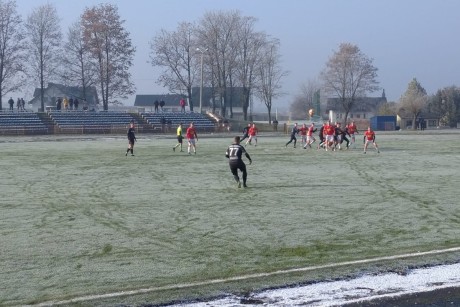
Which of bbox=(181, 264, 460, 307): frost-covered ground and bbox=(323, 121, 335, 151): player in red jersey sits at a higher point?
bbox=(323, 121, 335, 151): player in red jersey

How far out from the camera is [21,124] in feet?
208

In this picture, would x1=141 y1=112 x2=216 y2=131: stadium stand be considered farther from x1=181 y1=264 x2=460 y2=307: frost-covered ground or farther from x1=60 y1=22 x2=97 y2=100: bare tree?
x1=181 y1=264 x2=460 y2=307: frost-covered ground

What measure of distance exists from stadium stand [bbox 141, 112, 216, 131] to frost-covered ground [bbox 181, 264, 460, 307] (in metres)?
59.5

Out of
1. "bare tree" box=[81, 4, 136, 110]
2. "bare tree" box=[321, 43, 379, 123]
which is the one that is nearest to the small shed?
"bare tree" box=[321, 43, 379, 123]

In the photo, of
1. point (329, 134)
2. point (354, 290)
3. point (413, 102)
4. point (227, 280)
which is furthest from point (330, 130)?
point (413, 102)

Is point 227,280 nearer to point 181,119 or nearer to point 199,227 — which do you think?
point 199,227

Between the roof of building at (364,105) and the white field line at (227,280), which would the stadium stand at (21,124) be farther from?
the white field line at (227,280)

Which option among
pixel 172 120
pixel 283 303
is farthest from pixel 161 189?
pixel 172 120

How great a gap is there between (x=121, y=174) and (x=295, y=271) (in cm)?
1599

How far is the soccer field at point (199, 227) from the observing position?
389 inches

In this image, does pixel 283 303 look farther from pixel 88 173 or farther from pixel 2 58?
pixel 2 58

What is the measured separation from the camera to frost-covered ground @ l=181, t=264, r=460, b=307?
8664mm

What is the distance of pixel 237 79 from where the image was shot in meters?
87.1

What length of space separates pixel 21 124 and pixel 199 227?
52.6 metres
